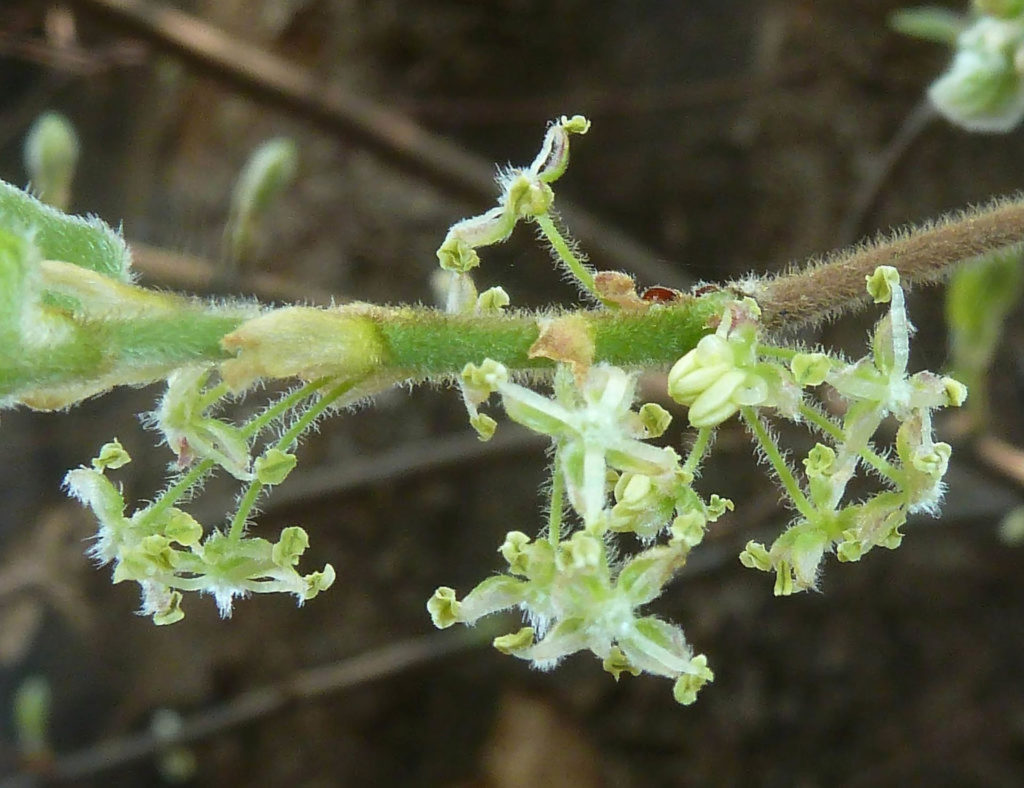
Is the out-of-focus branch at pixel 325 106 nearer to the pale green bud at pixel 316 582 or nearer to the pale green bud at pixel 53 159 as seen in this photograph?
the pale green bud at pixel 53 159

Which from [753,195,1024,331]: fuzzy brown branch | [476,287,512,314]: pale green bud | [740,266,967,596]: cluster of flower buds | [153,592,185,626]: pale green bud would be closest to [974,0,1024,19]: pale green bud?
[753,195,1024,331]: fuzzy brown branch

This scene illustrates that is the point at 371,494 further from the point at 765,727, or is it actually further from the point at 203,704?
the point at 765,727

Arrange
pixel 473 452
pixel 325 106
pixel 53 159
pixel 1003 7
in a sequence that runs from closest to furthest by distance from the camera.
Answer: pixel 1003 7, pixel 53 159, pixel 325 106, pixel 473 452

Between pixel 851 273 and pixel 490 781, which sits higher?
pixel 490 781

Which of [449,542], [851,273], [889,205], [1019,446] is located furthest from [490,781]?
[851,273]

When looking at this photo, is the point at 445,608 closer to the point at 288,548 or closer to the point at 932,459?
the point at 288,548

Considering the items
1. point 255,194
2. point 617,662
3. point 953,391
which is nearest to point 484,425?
point 617,662
